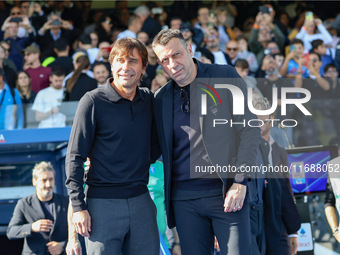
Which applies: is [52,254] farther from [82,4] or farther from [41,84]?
[82,4]

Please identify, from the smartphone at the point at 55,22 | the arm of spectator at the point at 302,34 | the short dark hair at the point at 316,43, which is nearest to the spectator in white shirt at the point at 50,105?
the smartphone at the point at 55,22

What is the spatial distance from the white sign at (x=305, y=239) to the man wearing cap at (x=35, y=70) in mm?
3820

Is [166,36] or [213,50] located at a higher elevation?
[213,50]

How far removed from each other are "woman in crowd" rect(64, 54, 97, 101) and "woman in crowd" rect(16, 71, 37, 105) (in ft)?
1.59

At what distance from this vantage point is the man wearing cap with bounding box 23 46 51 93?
243 inches

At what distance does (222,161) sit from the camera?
255 cm

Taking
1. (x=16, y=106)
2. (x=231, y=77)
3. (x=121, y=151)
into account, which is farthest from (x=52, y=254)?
(x=231, y=77)

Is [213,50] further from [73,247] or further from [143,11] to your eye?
[73,247]

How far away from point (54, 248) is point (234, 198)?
272cm

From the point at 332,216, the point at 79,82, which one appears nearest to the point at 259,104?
the point at 332,216

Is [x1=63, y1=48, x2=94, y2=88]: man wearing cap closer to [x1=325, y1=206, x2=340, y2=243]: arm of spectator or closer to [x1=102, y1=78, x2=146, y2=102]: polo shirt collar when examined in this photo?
[x1=102, y1=78, x2=146, y2=102]: polo shirt collar

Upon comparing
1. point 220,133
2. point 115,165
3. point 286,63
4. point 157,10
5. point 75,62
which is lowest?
point 115,165

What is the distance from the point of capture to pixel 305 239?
458cm

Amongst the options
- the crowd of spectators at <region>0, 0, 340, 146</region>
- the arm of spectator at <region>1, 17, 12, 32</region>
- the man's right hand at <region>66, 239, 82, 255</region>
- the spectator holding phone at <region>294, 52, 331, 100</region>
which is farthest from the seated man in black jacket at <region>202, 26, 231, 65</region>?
the man's right hand at <region>66, 239, 82, 255</region>
